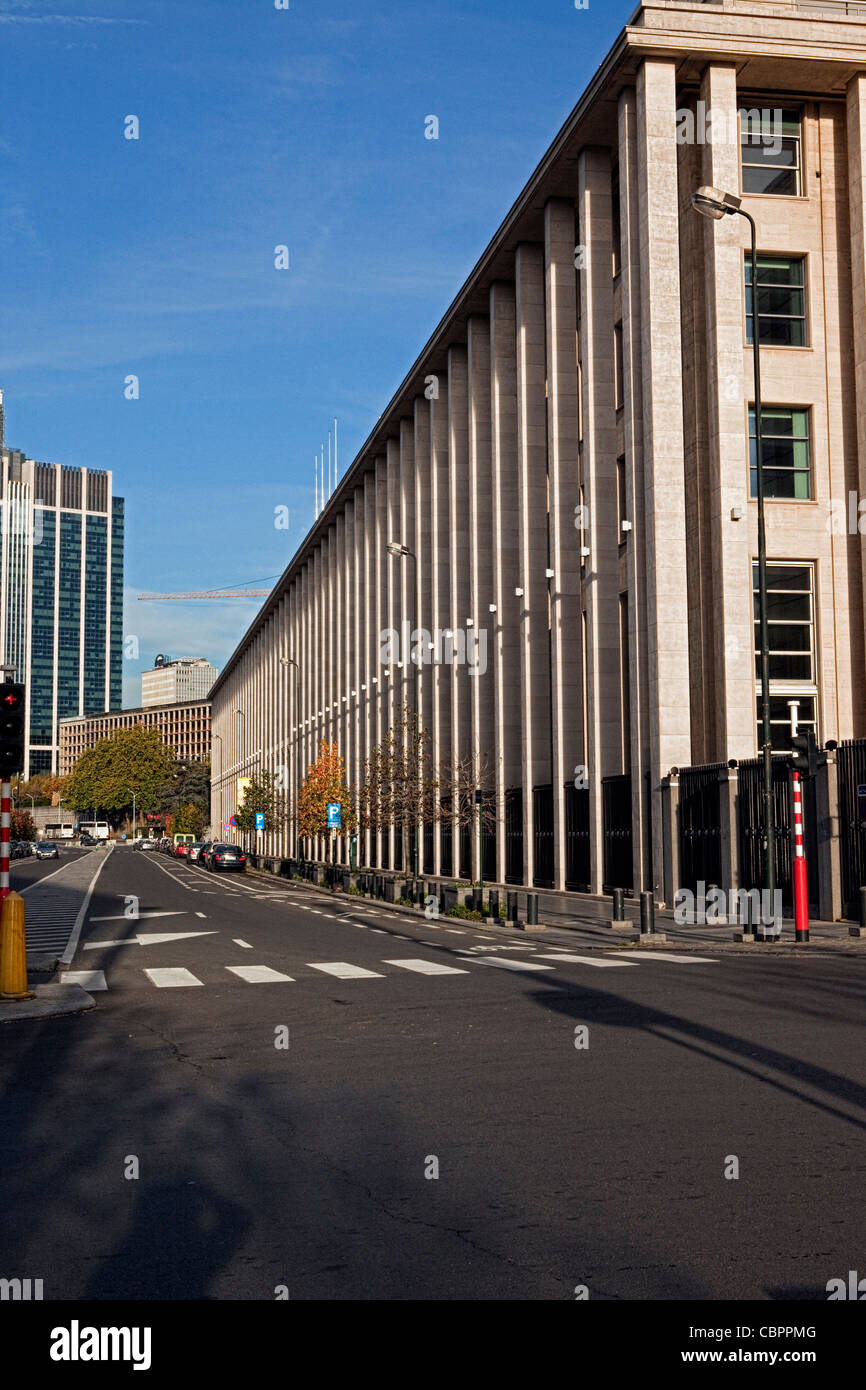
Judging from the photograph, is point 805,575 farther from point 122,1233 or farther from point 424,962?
point 122,1233

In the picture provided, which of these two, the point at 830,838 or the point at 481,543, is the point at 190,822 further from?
the point at 830,838

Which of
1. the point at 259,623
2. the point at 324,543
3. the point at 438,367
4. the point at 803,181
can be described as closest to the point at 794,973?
the point at 803,181

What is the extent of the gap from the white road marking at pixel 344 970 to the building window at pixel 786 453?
71.7 feet

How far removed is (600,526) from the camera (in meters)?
41.2

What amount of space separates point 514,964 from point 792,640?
65.2 ft

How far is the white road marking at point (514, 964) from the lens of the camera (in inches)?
791

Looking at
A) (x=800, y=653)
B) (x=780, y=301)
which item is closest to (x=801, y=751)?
(x=800, y=653)

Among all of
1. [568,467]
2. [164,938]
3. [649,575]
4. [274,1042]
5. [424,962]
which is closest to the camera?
[274,1042]

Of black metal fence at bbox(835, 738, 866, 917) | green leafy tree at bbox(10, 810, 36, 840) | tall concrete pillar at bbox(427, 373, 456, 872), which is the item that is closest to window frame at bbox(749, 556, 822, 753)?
black metal fence at bbox(835, 738, 866, 917)

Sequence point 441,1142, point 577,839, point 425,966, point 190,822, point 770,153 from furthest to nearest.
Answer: point 190,822 → point 577,839 → point 770,153 → point 425,966 → point 441,1142

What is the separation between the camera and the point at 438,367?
63094 mm

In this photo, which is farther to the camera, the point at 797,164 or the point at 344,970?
the point at 797,164

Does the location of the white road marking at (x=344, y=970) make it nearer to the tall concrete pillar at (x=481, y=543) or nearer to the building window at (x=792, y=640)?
the building window at (x=792, y=640)
